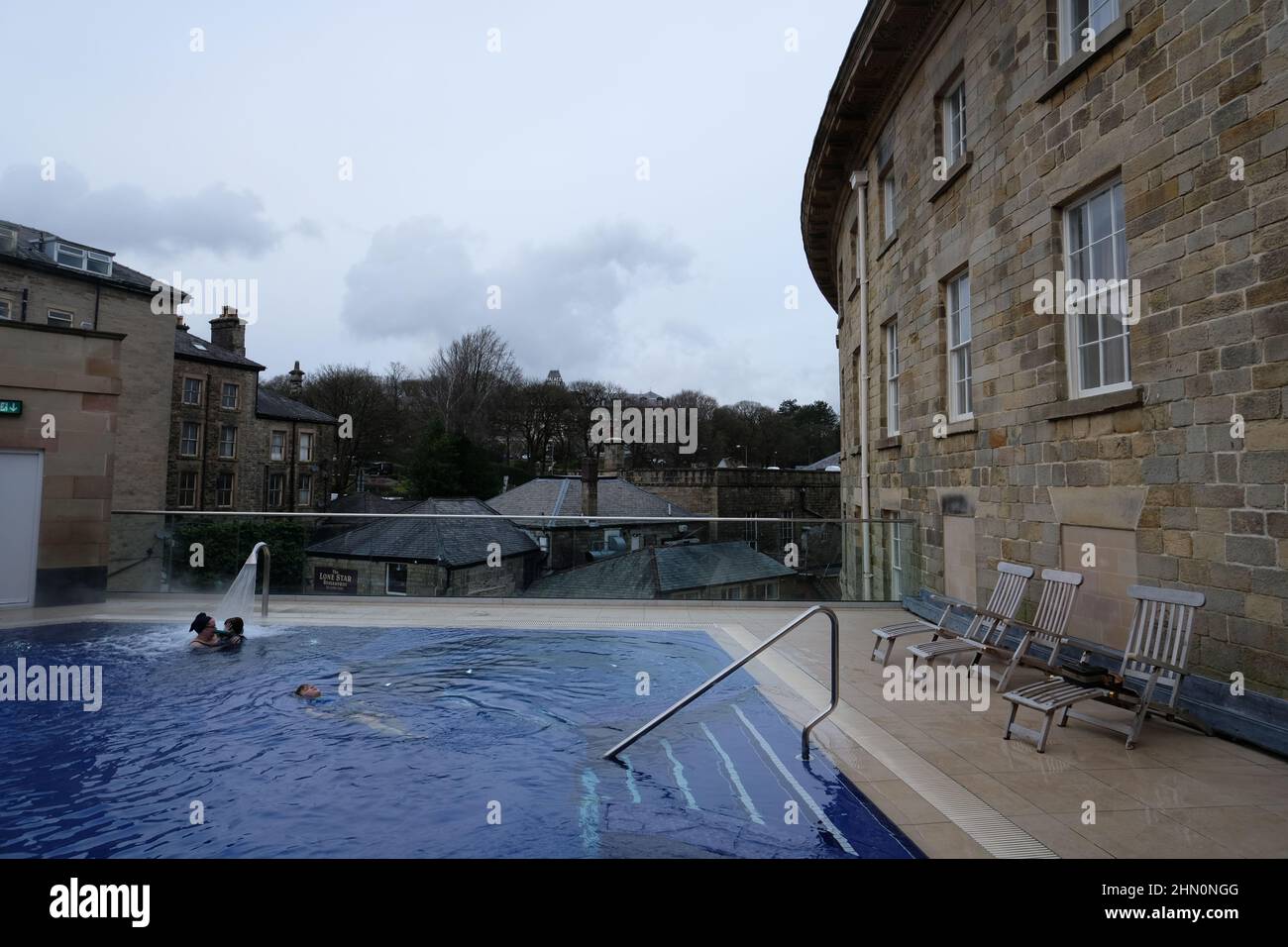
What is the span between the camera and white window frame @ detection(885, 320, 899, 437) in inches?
499

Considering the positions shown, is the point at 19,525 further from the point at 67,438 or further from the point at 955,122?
the point at 955,122

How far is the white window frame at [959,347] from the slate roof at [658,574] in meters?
4.11

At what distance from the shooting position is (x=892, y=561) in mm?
12094

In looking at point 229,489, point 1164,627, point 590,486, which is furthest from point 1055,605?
point 229,489

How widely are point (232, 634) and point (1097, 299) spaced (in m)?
10.8

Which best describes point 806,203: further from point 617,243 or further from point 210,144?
point 617,243

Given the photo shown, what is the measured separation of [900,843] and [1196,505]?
3934 millimetres

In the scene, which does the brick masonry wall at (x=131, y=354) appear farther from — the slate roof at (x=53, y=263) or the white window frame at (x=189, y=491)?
the white window frame at (x=189, y=491)

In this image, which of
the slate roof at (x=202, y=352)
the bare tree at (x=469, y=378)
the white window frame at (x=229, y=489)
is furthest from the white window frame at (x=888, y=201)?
the bare tree at (x=469, y=378)

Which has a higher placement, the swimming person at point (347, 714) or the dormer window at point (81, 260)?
the dormer window at point (81, 260)

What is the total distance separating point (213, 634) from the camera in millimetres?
8984

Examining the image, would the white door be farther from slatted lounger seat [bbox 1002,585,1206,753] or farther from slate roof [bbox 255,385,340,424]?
slate roof [bbox 255,385,340,424]

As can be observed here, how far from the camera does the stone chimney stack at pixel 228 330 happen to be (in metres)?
40.8
